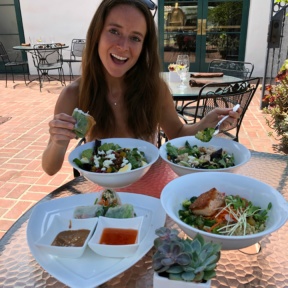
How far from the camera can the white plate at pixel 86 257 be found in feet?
2.65

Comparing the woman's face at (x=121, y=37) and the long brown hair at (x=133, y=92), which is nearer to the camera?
the woman's face at (x=121, y=37)

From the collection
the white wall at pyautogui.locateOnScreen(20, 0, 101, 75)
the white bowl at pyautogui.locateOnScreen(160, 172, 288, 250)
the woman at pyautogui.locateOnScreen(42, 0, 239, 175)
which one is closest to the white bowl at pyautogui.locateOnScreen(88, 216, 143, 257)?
the white bowl at pyautogui.locateOnScreen(160, 172, 288, 250)

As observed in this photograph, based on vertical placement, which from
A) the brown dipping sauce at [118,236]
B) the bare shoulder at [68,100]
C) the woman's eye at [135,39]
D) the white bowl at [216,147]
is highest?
the woman's eye at [135,39]

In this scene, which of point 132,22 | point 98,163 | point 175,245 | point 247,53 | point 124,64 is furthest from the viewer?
point 247,53

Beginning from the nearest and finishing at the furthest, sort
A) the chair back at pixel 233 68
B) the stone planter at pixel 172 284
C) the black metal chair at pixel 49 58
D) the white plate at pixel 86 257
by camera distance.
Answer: the stone planter at pixel 172 284 < the white plate at pixel 86 257 < the chair back at pixel 233 68 < the black metal chair at pixel 49 58

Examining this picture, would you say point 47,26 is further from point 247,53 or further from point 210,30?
point 247,53

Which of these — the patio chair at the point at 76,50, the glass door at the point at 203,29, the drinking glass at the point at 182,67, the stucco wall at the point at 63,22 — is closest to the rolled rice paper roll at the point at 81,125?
the drinking glass at the point at 182,67

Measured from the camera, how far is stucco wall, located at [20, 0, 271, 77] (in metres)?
7.47

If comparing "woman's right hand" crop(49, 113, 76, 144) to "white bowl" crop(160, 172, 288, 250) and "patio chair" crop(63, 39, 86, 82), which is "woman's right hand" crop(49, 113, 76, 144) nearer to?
"white bowl" crop(160, 172, 288, 250)

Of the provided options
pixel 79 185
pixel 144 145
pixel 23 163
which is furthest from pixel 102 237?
pixel 23 163

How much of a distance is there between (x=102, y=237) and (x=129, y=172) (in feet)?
1.04

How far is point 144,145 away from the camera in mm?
1512

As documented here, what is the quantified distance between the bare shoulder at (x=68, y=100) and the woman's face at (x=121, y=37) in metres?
0.30

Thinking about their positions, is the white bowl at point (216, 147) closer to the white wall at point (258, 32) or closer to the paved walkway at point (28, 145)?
the paved walkway at point (28, 145)
